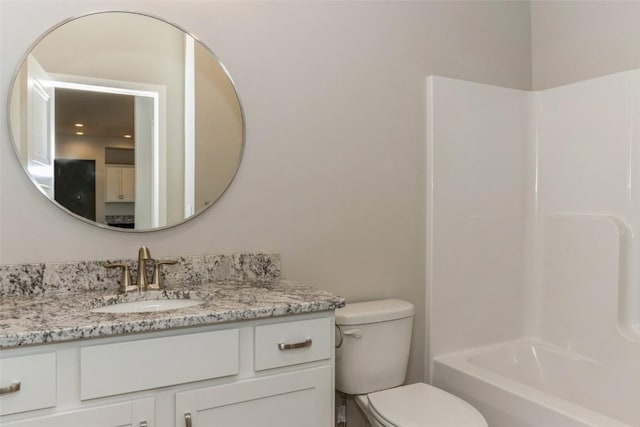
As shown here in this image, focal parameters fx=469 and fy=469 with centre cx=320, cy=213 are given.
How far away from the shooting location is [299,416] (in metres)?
1.48

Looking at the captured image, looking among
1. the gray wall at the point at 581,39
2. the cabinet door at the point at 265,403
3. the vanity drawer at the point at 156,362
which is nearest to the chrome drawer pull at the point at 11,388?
the vanity drawer at the point at 156,362

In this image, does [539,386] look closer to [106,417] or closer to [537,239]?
[537,239]

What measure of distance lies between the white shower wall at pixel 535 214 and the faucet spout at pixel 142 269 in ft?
4.35

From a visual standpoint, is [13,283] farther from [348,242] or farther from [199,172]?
[348,242]

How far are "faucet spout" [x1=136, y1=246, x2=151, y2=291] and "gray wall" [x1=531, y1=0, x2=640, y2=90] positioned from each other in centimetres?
233

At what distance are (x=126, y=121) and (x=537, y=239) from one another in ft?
7.10

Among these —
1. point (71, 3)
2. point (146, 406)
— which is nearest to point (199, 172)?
point (71, 3)

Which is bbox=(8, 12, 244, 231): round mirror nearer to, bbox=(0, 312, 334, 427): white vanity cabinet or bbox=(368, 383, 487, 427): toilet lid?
bbox=(0, 312, 334, 427): white vanity cabinet

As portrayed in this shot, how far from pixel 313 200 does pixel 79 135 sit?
3.04 feet

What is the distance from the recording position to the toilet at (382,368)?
5.69 ft

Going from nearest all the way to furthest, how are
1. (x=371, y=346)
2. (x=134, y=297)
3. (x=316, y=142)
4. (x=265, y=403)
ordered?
(x=265, y=403) < (x=134, y=297) < (x=371, y=346) < (x=316, y=142)

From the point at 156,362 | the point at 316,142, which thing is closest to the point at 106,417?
the point at 156,362

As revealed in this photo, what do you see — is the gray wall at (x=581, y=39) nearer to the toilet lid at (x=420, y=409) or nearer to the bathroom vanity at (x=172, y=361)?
the toilet lid at (x=420, y=409)

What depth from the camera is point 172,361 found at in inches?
50.4
